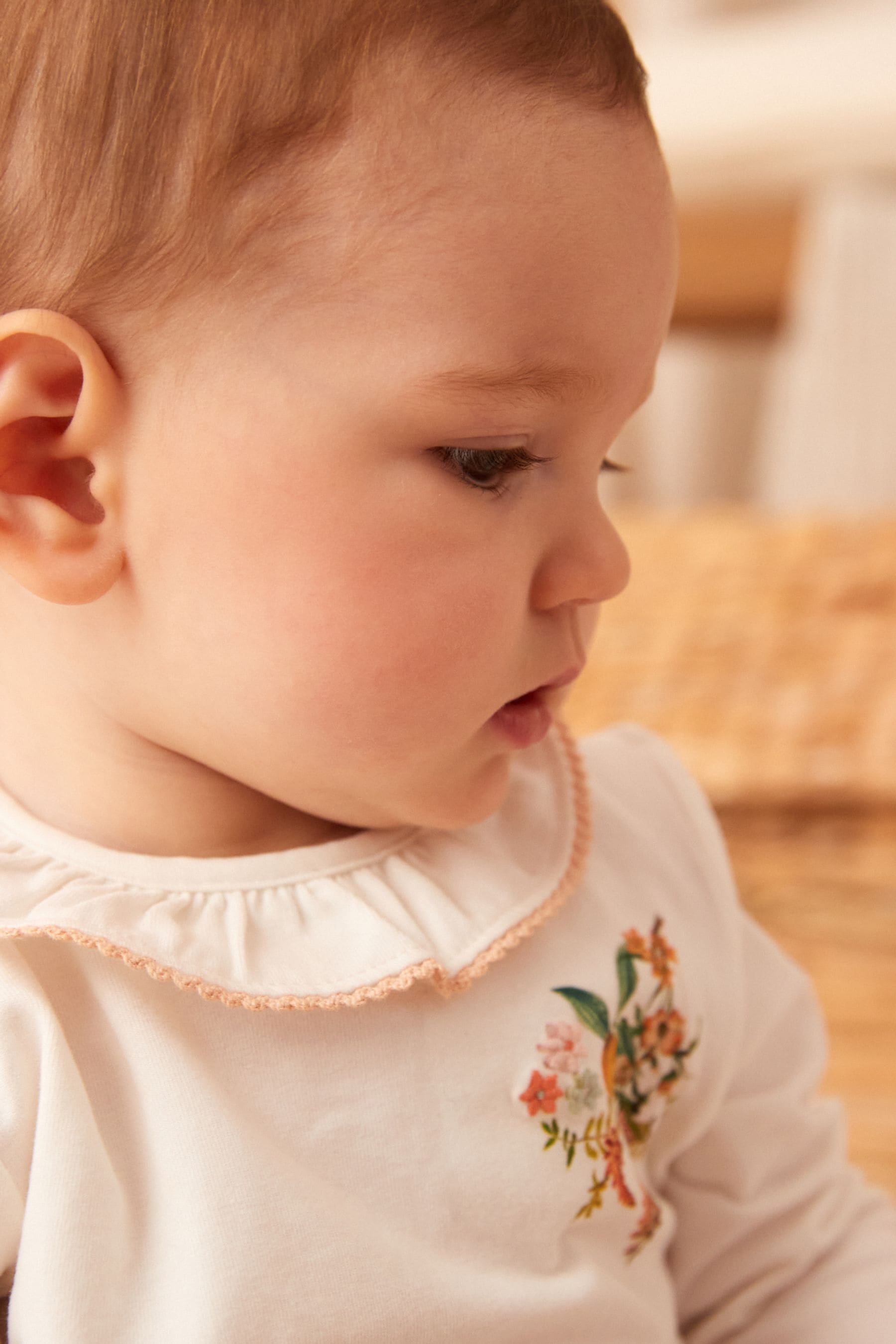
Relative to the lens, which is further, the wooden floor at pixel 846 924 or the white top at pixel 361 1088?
the wooden floor at pixel 846 924

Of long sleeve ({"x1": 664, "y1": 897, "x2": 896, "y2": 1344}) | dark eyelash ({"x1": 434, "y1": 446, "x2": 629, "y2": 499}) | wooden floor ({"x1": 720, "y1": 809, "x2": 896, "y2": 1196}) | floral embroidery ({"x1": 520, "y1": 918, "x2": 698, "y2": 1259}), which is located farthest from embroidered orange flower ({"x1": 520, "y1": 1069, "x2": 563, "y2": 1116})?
wooden floor ({"x1": 720, "y1": 809, "x2": 896, "y2": 1196})

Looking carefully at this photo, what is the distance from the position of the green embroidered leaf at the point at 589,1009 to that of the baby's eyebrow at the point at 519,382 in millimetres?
261

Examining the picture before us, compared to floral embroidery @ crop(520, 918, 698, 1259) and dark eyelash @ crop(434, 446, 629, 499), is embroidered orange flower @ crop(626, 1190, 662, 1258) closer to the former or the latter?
floral embroidery @ crop(520, 918, 698, 1259)

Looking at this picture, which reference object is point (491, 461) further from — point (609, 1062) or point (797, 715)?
point (797, 715)

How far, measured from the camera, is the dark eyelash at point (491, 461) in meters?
0.56

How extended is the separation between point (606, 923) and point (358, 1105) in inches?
6.1

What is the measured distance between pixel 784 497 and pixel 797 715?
992 millimetres

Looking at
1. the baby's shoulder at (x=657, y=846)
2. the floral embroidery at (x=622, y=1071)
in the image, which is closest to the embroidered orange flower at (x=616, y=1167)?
the floral embroidery at (x=622, y=1071)

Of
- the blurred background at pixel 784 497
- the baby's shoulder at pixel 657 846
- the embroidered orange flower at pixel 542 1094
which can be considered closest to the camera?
the embroidered orange flower at pixel 542 1094

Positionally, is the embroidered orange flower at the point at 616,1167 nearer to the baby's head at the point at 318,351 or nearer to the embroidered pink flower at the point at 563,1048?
the embroidered pink flower at the point at 563,1048

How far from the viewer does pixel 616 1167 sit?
→ 2.15 feet

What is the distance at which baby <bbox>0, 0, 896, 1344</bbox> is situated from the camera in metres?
0.52

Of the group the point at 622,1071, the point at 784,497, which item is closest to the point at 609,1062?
the point at 622,1071

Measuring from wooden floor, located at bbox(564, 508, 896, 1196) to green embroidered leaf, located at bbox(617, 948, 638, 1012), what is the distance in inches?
16.1
